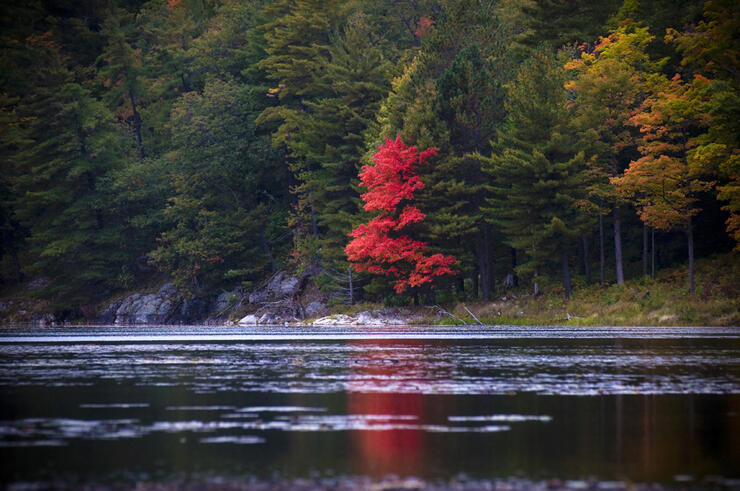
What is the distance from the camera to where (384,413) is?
12.9 m

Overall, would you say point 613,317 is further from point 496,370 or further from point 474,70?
point 496,370

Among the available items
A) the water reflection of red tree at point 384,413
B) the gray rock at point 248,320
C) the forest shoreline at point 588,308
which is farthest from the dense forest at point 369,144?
the water reflection of red tree at point 384,413

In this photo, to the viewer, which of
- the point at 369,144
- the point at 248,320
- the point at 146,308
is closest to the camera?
the point at 369,144

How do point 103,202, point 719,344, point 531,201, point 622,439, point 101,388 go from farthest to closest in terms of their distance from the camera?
point 103,202
point 531,201
point 719,344
point 101,388
point 622,439

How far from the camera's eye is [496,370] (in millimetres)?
20172

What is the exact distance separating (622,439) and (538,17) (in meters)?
59.8

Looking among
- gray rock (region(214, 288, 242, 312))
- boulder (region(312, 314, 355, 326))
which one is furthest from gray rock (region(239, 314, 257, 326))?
boulder (region(312, 314, 355, 326))

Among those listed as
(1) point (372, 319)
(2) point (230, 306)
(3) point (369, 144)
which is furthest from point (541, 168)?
(2) point (230, 306)

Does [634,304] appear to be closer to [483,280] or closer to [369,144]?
[483,280]

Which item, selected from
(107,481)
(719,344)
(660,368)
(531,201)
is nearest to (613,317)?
(531,201)

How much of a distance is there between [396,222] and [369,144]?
24.5 feet

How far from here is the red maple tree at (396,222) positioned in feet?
182

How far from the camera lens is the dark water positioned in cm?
884

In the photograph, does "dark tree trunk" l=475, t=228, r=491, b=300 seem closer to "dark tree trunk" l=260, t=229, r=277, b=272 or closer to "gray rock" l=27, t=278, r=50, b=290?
"dark tree trunk" l=260, t=229, r=277, b=272
